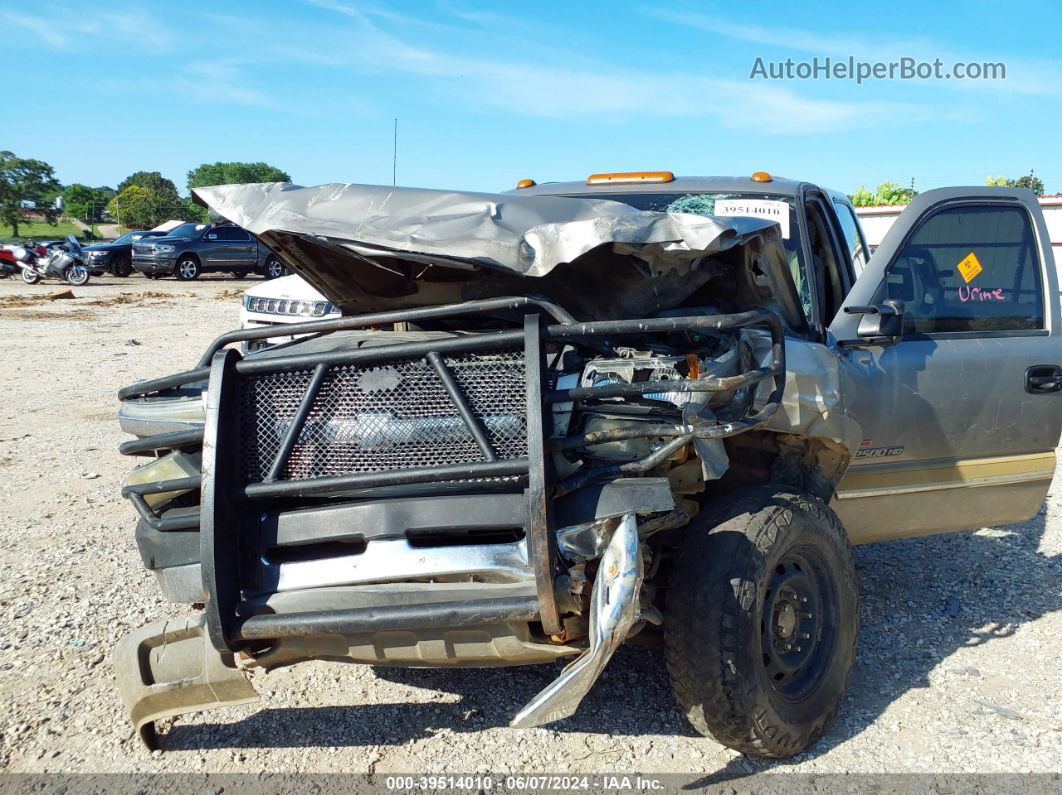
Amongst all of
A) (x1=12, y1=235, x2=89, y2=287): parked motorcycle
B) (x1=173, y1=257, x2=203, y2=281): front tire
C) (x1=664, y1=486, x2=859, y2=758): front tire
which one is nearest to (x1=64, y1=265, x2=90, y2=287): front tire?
(x1=12, y1=235, x2=89, y2=287): parked motorcycle

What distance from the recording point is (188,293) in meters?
21.2

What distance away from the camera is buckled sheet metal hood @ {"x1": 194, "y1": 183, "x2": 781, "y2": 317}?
115 inches

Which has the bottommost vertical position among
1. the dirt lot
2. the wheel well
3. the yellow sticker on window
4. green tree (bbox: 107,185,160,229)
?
the dirt lot

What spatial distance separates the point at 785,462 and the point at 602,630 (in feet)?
4.91

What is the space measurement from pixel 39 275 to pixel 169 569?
23574 mm

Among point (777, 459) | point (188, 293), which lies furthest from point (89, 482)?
point (188, 293)

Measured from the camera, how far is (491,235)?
2.97m

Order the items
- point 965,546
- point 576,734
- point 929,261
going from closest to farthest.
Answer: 1. point 576,734
2. point 929,261
3. point 965,546

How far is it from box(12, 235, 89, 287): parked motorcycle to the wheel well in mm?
23321

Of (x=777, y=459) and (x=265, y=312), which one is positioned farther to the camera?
(x=265, y=312)

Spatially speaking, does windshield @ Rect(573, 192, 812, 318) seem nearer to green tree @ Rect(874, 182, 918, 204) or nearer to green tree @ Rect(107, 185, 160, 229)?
green tree @ Rect(874, 182, 918, 204)

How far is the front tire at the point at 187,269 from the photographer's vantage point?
2508 centimetres

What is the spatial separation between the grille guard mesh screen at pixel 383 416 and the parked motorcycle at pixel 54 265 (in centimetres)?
2313

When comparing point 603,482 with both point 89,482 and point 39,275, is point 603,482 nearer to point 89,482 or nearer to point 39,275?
point 89,482
